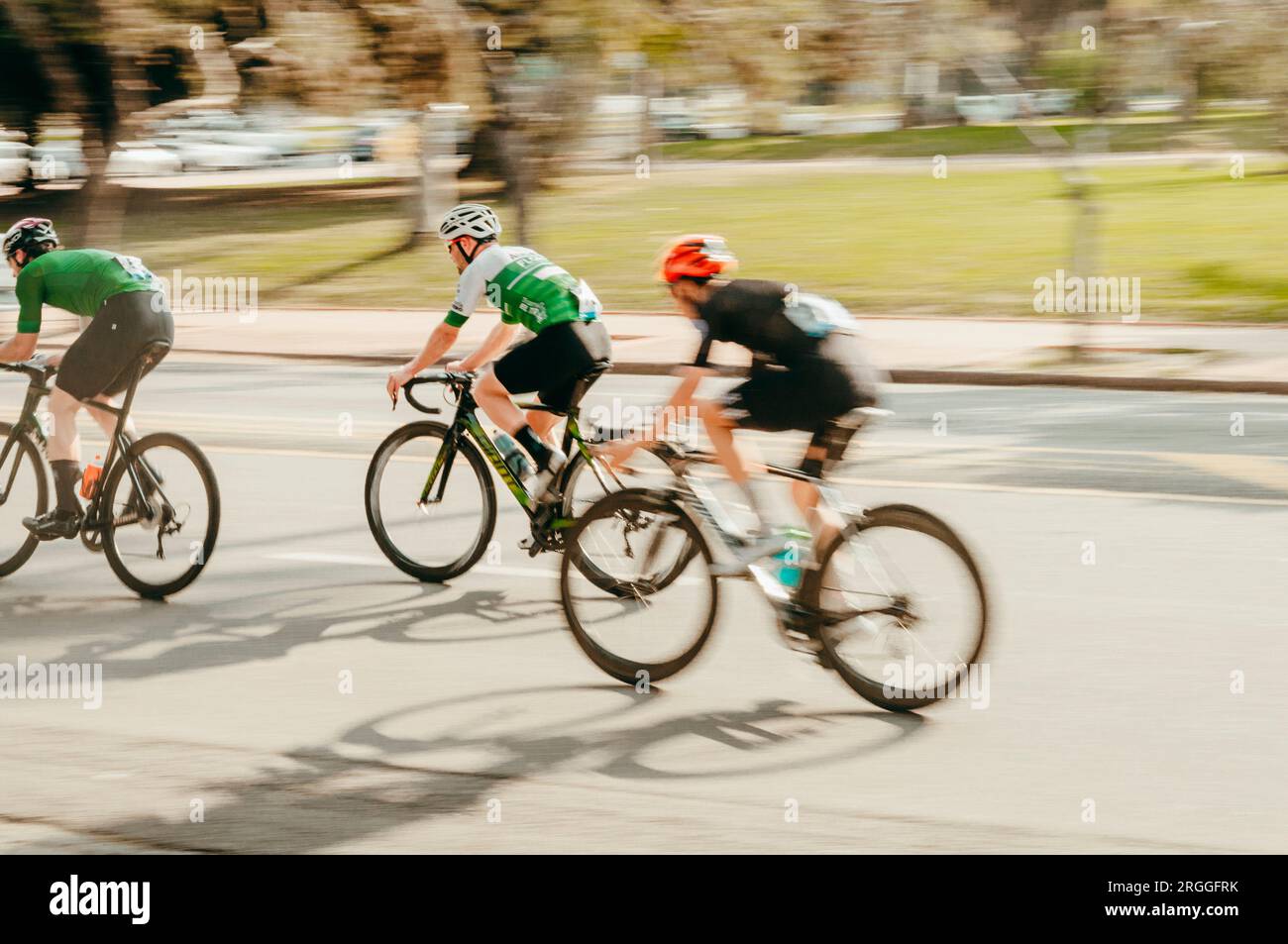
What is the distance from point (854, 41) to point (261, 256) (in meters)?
14.4

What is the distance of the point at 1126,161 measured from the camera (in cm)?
4738

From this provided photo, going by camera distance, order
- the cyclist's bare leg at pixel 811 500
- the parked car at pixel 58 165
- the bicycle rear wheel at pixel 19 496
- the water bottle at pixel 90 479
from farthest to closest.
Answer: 1. the parked car at pixel 58 165
2. the bicycle rear wheel at pixel 19 496
3. the water bottle at pixel 90 479
4. the cyclist's bare leg at pixel 811 500

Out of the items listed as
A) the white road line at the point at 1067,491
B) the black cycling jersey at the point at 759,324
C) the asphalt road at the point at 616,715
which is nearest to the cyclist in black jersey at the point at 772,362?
the black cycling jersey at the point at 759,324

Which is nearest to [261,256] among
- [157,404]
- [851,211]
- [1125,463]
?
[851,211]

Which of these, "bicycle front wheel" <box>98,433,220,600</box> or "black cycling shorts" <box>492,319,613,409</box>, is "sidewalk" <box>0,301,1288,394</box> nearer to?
"black cycling shorts" <box>492,319,613,409</box>

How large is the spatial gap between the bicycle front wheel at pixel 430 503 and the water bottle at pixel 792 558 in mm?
2124

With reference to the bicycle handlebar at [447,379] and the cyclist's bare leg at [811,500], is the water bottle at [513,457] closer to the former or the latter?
the bicycle handlebar at [447,379]

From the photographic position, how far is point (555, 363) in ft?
24.3

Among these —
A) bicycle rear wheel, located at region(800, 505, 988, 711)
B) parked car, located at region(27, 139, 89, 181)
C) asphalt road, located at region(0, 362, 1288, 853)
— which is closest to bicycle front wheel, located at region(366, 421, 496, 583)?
asphalt road, located at region(0, 362, 1288, 853)

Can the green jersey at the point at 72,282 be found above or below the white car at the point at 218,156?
below

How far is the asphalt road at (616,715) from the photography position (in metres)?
4.85

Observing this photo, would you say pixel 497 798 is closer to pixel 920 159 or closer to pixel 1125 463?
pixel 1125 463

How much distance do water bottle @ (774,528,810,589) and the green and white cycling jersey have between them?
191 cm

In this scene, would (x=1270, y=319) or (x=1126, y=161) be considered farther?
(x=1126, y=161)
